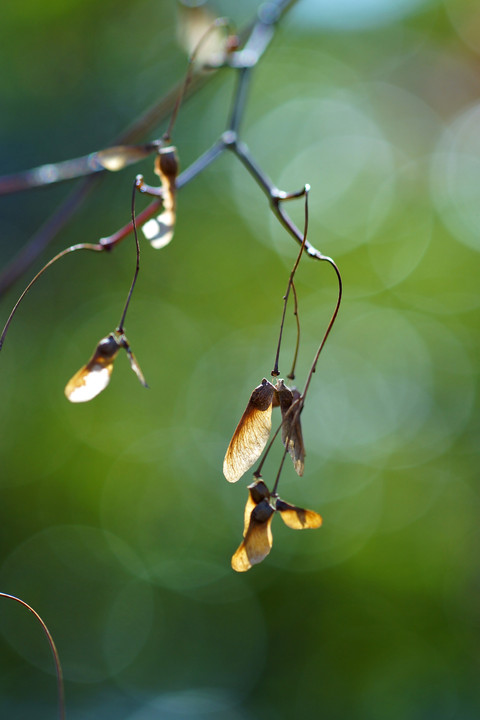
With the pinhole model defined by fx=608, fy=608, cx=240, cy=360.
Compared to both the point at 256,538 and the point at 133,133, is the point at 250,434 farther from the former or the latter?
the point at 133,133

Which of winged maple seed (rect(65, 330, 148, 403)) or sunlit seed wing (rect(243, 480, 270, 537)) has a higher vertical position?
winged maple seed (rect(65, 330, 148, 403))

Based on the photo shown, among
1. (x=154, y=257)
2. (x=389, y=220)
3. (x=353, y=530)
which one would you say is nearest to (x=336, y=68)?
(x=389, y=220)

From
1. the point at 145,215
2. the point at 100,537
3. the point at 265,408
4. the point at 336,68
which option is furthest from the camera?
the point at 336,68

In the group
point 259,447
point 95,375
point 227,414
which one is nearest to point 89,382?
point 95,375

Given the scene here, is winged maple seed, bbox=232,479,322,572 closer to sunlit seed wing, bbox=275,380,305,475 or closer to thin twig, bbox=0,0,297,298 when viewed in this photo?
sunlit seed wing, bbox=275,380,305,475

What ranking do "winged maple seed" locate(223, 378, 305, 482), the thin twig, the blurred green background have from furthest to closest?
the blurred green background < the thin twig < "winged maple seed" locate(223, 378, 305, 482)

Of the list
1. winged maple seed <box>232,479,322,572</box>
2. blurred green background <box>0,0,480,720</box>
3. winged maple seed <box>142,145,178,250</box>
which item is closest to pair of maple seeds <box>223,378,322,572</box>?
winged maple seed <box>232,479,322,572</box>

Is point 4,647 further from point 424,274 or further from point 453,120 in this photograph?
point 453,120

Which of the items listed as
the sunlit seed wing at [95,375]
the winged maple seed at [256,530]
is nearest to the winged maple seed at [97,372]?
the sunlit seed wing at [95,375]
